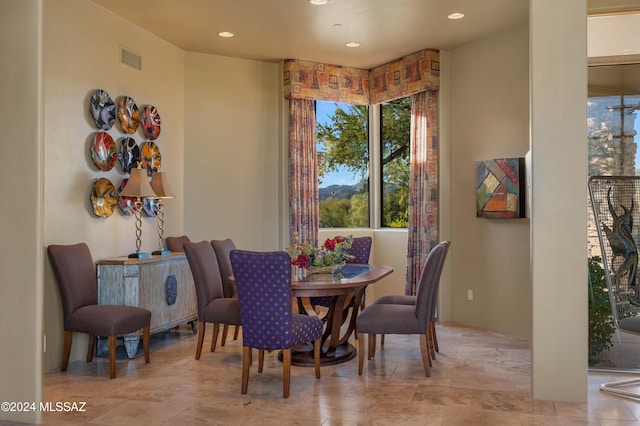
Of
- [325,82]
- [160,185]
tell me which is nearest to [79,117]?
[160,185]

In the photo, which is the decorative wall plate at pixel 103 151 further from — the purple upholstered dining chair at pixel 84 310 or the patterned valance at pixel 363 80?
the patterned valance at pixel 363 80

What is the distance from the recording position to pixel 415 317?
4.29 meters

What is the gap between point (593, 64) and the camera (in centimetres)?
458

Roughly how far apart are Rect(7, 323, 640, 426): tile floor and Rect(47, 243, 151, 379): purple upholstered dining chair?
10.6 inches

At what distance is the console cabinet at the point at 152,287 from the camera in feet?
15.9

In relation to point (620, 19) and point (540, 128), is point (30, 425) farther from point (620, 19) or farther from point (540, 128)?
point (620, 19)

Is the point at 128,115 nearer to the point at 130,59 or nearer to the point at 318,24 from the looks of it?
the point at 130,59

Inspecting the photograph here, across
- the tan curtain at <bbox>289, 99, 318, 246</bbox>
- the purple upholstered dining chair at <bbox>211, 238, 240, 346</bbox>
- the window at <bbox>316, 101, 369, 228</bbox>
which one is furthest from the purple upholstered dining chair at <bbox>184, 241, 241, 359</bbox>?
the window at <bbox>316, 101, 369, 228</bbox>

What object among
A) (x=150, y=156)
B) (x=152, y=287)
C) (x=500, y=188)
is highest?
(x=150, y=156)

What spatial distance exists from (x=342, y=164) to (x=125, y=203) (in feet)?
10.4

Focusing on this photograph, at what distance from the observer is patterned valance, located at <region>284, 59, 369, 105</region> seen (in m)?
6.82

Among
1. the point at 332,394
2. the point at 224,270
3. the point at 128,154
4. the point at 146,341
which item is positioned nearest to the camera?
the point at 332,394

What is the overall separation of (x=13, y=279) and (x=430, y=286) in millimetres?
2852

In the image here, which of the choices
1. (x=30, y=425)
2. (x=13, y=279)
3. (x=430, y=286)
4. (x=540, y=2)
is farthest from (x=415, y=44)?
(x=30, y=425)
